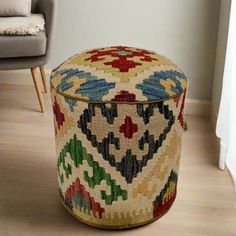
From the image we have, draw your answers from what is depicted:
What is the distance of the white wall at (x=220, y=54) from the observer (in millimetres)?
2008

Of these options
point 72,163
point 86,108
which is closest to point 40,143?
Result: point 72,163

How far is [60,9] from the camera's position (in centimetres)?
246

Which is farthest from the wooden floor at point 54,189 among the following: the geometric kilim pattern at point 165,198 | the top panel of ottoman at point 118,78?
the top panel of ottoman at point 118,78

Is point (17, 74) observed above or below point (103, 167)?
below

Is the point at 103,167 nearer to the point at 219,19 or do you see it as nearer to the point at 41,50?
the point at 41,50

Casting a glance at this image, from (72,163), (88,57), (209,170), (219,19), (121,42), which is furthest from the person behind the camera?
(121,42)

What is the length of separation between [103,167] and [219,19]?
49.6 inches

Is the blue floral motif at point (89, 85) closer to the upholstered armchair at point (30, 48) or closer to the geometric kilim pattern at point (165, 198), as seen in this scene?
the geometric kilim pattern at point (165, 198)

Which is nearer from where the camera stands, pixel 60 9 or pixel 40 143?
pixel 40 143

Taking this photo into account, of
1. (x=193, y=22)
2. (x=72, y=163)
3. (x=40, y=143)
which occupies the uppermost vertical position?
(x=193, y=22)

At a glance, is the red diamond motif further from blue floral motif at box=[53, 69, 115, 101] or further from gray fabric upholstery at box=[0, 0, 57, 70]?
gray fabric upholstery at box=[0, 0, 57, 70]

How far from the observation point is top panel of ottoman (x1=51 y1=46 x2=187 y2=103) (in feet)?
4.24

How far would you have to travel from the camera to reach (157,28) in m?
2.37

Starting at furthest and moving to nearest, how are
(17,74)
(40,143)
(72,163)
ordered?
(17,74), (40,143), (72,163)
